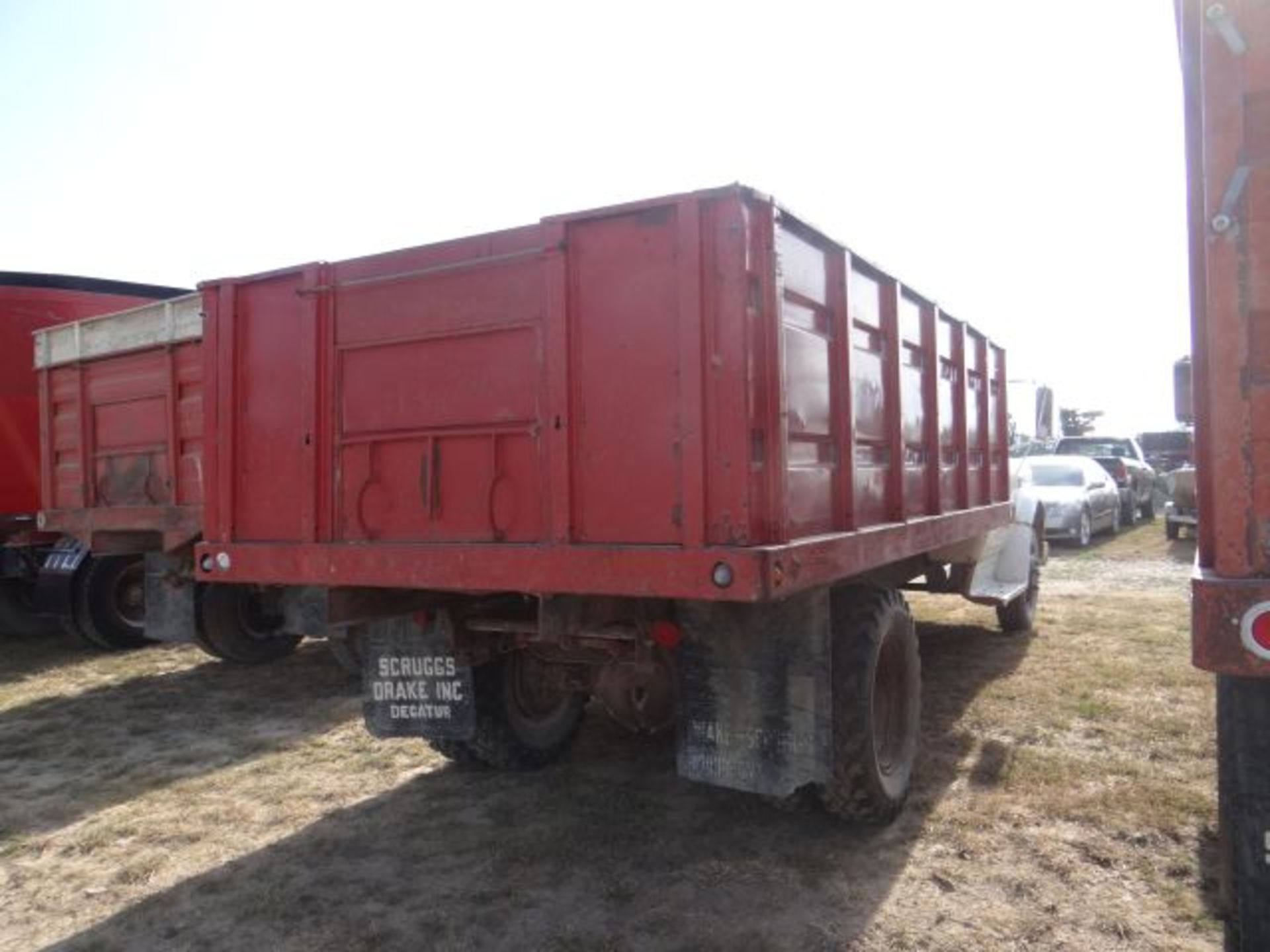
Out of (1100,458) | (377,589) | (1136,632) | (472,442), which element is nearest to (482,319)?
(472,442)

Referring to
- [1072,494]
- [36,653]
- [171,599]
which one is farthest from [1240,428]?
[1072,494]

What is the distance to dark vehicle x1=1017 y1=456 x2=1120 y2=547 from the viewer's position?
15.0 meters

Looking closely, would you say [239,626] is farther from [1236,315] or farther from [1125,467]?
[1125,467]

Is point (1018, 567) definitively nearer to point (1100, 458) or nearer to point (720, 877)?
point (720, 877)

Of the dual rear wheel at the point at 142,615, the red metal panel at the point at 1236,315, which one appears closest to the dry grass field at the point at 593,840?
the dual rear wheel at the point at 142,615

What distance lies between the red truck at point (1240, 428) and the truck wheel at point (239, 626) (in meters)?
6.20

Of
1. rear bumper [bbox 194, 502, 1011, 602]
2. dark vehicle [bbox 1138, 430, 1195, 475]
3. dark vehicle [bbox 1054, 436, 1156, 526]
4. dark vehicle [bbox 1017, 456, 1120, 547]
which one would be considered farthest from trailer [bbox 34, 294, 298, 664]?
dark vehicle [bbox 1138, 430, 1195, 475]

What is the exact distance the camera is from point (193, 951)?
10.3 feet

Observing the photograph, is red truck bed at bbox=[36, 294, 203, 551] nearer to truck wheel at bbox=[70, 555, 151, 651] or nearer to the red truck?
truck wheel at bbox=[70, 555, 151, 651]

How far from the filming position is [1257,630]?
2.08m

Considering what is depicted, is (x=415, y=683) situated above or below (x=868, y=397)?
below

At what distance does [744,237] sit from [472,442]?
1230 millimetres

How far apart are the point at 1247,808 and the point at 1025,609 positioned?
6152mm

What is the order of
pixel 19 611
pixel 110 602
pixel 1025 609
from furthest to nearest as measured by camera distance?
pixel 19 611 → pixel 110 602 → pixel 1025 609
